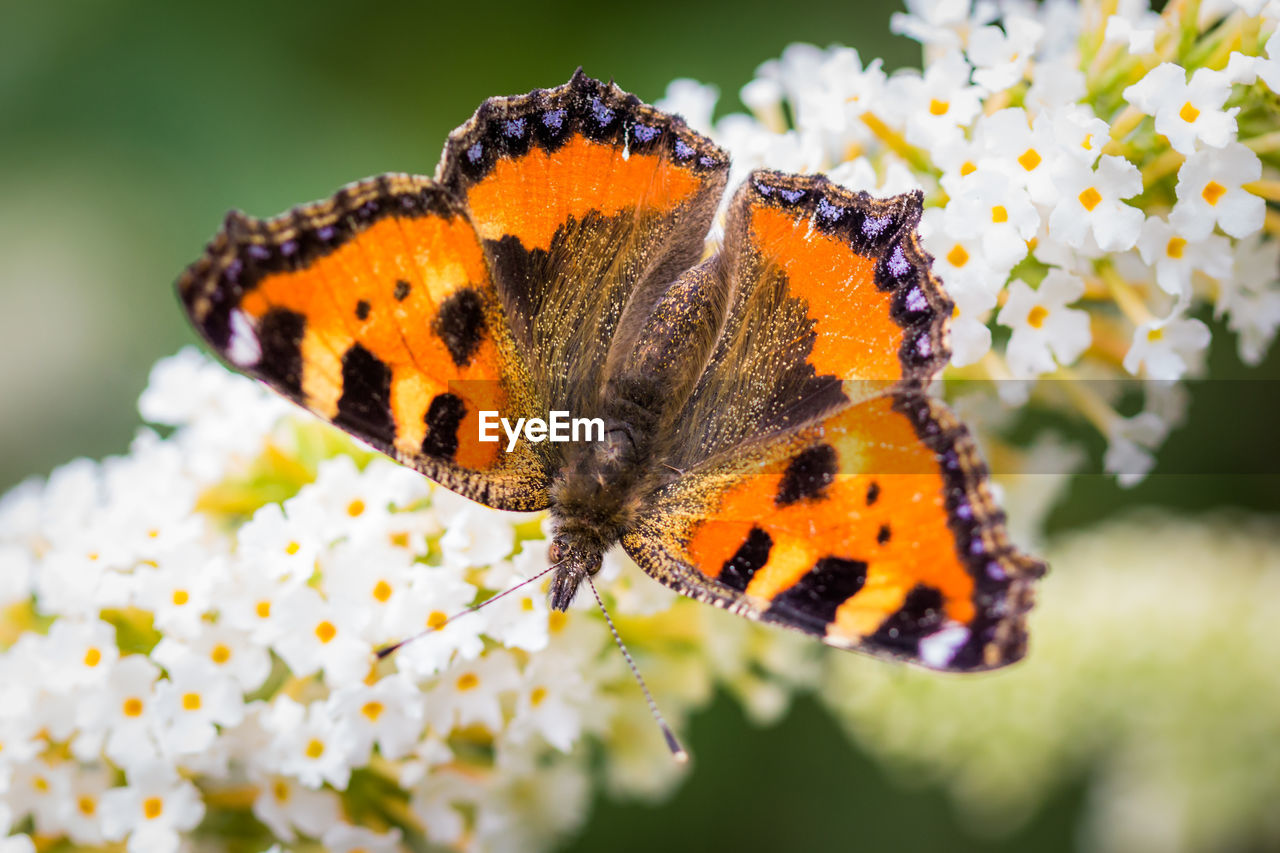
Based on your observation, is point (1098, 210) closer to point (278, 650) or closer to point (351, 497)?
point (351, 497)

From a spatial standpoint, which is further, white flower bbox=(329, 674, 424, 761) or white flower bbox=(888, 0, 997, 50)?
white flower bbox=(888, 0, 997, 50)

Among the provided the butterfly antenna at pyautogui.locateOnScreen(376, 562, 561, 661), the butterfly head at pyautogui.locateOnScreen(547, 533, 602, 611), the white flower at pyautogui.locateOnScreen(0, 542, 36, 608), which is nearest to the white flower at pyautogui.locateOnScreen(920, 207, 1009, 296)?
the butterfly head at pyautogui.locateOnScreen(547, 533, 602, 611)

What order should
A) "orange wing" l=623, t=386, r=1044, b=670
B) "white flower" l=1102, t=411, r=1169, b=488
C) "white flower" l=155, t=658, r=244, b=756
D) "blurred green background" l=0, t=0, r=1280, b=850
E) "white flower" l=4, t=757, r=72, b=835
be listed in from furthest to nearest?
"blurred green background" l=0, t=0, r=1280, b=850, "white flower" l=1102, t=411, r=1169, b=488, "white flower" l=4, t=757, r=72, b=835, "white flower" l=155, t=658, r=244, b=756, "orange wing" l=623, t=386, r=1044, b=670

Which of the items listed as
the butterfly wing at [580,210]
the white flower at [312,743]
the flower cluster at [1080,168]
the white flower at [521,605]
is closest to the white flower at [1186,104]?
the flower cluster at [1080,168]

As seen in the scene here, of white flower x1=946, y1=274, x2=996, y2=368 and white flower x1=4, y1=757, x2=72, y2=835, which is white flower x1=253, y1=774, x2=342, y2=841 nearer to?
white flower x1=4, y1=757, x2=72, y2=835

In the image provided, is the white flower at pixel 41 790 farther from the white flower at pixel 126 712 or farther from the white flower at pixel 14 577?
the white flower at pixel 14 577

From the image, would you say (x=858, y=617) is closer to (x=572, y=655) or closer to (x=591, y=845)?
(x=572, y=655)

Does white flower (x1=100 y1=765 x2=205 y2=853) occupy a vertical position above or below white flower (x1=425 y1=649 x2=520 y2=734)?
below
